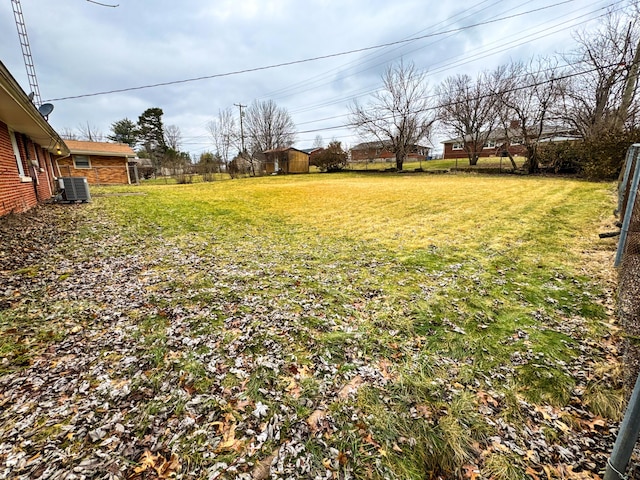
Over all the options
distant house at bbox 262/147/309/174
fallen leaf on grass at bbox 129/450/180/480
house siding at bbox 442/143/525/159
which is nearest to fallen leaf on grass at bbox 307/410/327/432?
fallen leaf on grass at bbox 129/450/180/480

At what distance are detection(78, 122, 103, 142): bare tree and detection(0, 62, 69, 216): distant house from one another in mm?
42323

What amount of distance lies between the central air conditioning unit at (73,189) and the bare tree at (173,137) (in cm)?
4148

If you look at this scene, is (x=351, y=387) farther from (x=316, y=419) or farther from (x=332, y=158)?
(x=332, y=158)

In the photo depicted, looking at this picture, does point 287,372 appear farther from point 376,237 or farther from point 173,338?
point 376,237

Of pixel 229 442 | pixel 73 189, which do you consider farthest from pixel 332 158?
pixel 229 442

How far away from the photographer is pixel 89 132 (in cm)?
4378

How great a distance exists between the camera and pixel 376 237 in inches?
264

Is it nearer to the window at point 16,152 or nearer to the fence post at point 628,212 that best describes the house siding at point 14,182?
the window at point 16,152

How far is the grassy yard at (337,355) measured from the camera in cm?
181

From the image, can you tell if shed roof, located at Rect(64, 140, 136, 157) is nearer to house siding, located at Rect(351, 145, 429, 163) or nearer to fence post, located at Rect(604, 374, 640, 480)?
house siding, located at Rect(351, 145, 429, 163)

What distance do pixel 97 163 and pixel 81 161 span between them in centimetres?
104

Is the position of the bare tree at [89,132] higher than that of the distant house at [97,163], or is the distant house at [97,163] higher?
the bare tree at [89,132]

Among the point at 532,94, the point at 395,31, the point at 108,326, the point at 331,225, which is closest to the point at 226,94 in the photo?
the point at 395,31

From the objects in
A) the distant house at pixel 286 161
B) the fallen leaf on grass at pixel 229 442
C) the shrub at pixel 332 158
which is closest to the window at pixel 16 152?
the fallen leaf on grass at pixel 229 442
